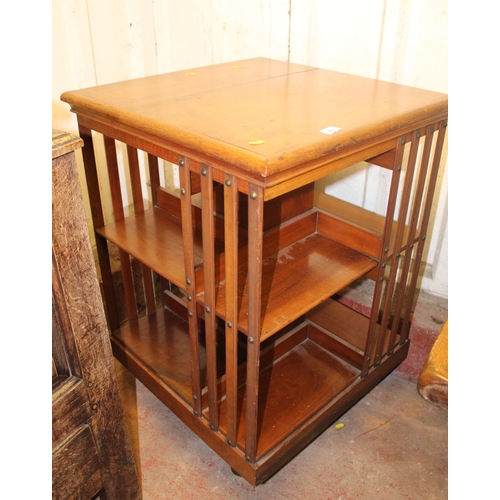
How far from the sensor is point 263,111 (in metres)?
1.29

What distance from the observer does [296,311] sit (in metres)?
1.36

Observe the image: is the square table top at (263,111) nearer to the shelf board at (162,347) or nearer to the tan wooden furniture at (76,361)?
the tan wooden furniture at (76,361)

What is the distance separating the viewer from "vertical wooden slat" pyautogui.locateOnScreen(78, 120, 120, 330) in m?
1.55

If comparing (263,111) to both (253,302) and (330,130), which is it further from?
(253,302)

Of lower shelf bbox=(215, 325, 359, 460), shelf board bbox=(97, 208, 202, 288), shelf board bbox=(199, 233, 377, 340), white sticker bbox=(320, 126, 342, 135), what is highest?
white sticker bbox=(320, 126, 342, 135)

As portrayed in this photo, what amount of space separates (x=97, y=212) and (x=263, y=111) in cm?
71

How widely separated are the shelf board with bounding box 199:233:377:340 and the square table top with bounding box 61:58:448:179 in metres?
0.43

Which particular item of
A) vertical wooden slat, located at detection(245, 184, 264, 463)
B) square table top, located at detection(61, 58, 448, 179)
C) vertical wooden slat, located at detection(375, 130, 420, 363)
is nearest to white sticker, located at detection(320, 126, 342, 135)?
square table top, located at detection(61, 58, 448, 179)

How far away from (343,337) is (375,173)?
2.09ft

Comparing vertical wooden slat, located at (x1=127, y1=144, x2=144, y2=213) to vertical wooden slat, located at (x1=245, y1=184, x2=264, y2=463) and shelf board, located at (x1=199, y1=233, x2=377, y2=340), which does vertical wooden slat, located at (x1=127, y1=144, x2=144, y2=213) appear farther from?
vertical wooden slat, located at (x1=245, y1=184, x2=264, y2=463)

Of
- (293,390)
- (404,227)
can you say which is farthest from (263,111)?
(293,390)

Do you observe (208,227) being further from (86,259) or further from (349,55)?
(349,55)

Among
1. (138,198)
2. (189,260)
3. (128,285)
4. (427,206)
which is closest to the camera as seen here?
(189,260)
